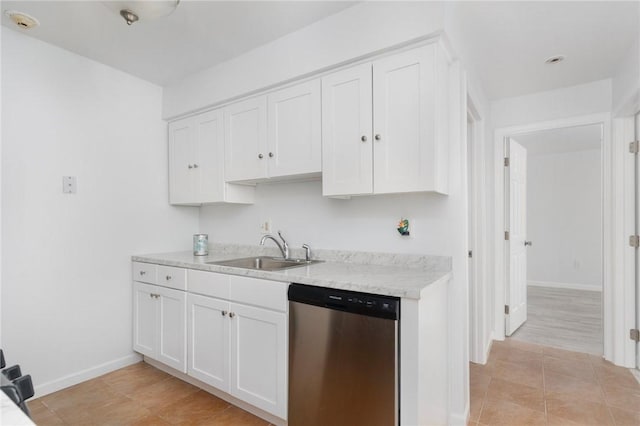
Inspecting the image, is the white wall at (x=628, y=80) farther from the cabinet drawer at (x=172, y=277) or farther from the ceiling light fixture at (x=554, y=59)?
the cabinet drawer at (x=172, y=277)

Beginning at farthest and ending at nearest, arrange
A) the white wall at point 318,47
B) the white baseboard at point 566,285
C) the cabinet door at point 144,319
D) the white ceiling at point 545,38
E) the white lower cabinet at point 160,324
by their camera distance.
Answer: the white baseboard at point 566,285 < the cabinet door at point 144,319 < the white lower cabinet at point 160,324 < the white ceiling at point 545,38 < the white wall at point 318,47

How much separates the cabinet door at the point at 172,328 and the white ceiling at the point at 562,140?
411 centimetres

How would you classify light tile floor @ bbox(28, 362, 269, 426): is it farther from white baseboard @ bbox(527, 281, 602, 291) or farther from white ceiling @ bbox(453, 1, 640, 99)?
white baseboard @ bbox(527, 281, 602, 291)

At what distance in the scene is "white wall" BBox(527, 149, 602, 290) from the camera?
5.38 meters

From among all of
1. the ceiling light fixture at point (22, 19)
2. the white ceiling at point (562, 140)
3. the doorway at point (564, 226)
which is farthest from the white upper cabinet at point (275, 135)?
the white ceiling at point (562, 140)

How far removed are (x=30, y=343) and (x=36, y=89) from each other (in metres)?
1.71

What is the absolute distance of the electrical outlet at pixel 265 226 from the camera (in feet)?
9.18

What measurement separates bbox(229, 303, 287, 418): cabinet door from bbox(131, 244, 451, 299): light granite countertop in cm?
24

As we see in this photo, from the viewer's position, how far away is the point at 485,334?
2.87 metres

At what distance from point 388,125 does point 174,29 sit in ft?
5.05

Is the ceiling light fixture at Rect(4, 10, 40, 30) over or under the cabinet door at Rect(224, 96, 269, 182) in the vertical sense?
over

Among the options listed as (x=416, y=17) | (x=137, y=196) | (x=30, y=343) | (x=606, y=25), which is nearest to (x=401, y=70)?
(x=416, y=17)

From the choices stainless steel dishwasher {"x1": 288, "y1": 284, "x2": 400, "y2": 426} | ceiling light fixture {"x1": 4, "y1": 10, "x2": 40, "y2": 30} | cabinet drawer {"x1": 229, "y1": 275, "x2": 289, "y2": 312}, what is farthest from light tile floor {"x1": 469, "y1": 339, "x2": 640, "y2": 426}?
ceiling light fixture {"x1": 4, "y1": 10, "x2": 40, "y2": 30}

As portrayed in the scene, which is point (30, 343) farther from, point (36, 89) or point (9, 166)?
point (36, 89)
